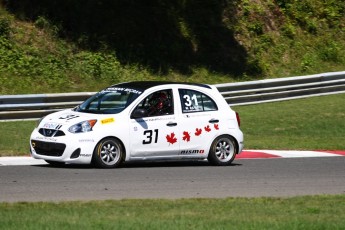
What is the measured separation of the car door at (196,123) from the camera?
15711mm

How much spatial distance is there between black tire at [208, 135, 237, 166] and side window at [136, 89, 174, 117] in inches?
41.2

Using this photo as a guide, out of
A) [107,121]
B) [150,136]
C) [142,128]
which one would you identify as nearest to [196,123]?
[150,136]

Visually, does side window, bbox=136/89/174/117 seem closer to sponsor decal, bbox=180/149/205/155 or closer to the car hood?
sponsor decal, bbox=180/149/205/155

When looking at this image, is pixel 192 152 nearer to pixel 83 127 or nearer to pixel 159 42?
pixel 83 127

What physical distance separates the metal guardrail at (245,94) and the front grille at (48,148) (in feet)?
21.7

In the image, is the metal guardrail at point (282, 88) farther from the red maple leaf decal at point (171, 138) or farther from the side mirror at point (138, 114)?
the side mirror at point (138, 114)

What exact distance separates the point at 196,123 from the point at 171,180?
2265 millimetres

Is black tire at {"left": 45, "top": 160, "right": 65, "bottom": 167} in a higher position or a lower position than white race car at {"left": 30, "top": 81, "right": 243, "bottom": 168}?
lower

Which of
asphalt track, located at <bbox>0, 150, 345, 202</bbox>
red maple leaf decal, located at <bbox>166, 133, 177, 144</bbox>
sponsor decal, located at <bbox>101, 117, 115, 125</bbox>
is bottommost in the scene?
asphalt track, located at <bbox>0, 150, 345, 202</bbox>

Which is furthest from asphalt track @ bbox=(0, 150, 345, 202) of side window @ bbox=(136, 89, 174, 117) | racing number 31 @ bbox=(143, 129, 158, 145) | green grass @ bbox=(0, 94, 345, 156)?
green grass @ bbox=(0, 94, 345, 156)

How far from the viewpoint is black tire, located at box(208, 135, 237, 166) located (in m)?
16.0

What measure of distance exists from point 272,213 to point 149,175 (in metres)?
4.10

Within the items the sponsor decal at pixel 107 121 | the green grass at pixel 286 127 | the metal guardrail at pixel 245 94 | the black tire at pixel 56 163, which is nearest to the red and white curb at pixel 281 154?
the green grass at pixel 286 127

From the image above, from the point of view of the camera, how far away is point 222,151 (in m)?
16.1
